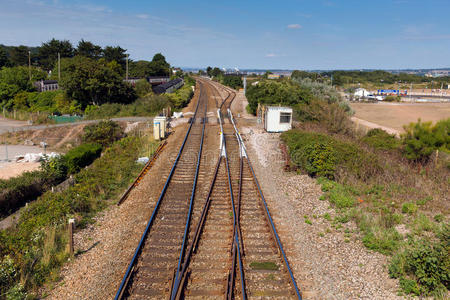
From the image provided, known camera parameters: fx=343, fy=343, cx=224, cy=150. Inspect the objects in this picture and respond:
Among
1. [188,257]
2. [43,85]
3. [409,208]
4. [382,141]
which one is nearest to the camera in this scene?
[188,257]

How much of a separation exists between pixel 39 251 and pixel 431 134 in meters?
20.0

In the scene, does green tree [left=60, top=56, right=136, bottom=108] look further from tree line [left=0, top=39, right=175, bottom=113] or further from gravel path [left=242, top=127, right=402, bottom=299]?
gravel path [left=242, top=127, right=402, bottom=299]

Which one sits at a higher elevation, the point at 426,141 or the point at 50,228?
the point at 426,141

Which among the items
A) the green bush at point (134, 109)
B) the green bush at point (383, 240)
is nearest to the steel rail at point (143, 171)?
the green bush at point (383, 240)

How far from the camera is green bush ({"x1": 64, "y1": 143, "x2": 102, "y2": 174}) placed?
67.9 ft

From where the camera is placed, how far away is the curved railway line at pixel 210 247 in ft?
25.7

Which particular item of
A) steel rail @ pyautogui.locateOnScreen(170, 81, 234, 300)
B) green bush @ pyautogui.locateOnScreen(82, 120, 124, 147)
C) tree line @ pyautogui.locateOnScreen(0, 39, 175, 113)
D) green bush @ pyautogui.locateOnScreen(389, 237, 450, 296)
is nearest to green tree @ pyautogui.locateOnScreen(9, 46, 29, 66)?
tree line @ pyautogui.locateOnScreen(0, 39, 175, 113)

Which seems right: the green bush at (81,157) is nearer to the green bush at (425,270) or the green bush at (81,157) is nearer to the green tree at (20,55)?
the green bush at (425,270)

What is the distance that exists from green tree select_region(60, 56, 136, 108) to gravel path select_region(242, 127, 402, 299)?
102ft

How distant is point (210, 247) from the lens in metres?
9.72

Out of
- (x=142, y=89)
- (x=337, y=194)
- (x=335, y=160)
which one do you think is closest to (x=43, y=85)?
(x=142, y=89)

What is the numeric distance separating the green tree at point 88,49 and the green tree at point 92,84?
133ft

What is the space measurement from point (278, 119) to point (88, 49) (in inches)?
2694

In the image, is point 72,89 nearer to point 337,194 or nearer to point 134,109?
point 134,109
